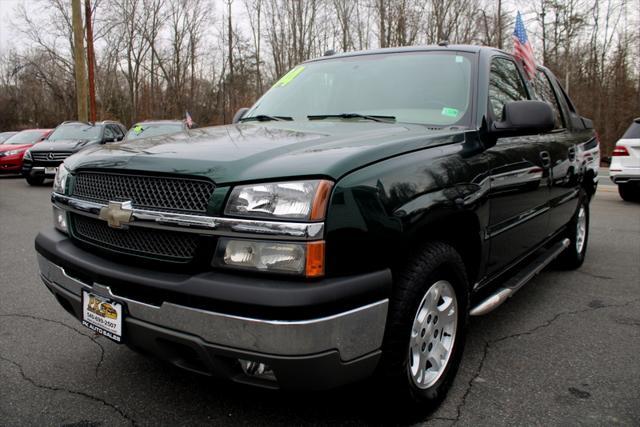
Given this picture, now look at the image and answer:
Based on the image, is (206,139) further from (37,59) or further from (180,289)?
(37,59)

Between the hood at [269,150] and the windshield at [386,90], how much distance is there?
0.30 metres

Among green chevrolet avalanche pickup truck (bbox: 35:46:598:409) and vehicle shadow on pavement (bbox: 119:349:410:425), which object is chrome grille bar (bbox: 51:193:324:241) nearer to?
green chevrolet avalanche pickup truck (bbox: 35:46:598:409)

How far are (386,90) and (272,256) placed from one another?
1.75 meters

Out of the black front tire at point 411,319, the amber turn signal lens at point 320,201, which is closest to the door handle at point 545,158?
the black front tire at point 411,319

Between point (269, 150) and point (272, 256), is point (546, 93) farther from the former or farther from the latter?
point (272, 256)

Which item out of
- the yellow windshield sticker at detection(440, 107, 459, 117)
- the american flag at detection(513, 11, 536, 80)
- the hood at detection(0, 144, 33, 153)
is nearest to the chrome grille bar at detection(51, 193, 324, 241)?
the yellow windshield sticker at detection(440, 107, 459, 117)

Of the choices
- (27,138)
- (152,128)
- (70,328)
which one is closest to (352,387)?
(70,328)

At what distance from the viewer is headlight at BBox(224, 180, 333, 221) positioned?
5.95 ft

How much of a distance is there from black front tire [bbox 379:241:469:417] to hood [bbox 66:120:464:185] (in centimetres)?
47

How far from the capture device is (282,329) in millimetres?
1742

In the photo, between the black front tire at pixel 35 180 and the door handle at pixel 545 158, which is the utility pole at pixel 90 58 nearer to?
the black front tire at pixel 35 180

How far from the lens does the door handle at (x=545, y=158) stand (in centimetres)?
347

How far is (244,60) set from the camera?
121ft

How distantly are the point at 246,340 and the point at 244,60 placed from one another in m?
37.1
